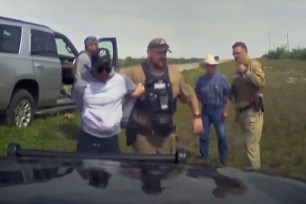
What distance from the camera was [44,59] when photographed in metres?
13.5

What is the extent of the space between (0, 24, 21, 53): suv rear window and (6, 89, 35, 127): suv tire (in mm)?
668

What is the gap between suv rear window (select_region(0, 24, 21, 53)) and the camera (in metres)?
12.4

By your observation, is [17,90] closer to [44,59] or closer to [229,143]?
[44,59]

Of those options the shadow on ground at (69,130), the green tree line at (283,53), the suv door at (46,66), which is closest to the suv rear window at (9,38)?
the suv door at (46,66)

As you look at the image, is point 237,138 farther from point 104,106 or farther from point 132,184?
point 132,184

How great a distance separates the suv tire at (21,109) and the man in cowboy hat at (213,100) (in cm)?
312

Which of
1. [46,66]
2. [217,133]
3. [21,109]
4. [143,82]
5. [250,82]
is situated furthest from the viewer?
[46,66]

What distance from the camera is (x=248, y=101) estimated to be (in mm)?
9758

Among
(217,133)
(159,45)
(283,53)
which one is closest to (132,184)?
(159,45)

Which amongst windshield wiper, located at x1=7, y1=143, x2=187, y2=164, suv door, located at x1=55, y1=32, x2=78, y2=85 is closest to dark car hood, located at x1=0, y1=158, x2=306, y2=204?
windshield wiper, located at x1=7, y1=143, x2=187, y2=164

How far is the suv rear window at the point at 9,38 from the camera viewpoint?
12.4 metres

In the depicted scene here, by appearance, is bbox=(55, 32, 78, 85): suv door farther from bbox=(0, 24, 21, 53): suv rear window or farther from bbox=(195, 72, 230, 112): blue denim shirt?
bbox=(195, 72, 230, 112): blue denim shirt

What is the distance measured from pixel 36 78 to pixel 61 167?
A: 1033 centimetres

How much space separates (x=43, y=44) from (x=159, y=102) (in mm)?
6969
